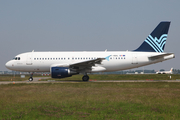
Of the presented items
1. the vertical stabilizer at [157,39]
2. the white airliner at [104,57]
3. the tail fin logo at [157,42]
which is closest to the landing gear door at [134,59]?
the white airliner at [104,57]

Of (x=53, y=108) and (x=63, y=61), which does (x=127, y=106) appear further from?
(x=63, y=61)

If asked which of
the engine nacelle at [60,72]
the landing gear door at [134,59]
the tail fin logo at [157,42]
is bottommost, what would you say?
the engine nacelle at [60,72]

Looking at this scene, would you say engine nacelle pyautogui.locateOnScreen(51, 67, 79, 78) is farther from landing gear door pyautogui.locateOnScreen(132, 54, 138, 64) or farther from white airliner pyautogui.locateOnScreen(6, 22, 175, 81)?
landing gear door pyautogui.locateOnScreen(132, 54, 138, 64)

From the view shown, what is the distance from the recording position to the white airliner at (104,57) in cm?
2549

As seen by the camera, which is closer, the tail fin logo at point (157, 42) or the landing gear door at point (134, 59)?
the landing gear door at point (134, 59)

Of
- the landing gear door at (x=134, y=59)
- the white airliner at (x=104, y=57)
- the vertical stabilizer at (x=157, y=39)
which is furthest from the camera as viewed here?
the vertical stabilizer at (x=157, y=39)

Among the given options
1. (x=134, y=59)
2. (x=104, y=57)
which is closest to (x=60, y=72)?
(x=104, y=57)

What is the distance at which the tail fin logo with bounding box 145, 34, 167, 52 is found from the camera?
2651cm

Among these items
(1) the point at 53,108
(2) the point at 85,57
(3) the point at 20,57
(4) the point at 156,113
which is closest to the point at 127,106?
(4) the point at 156,113

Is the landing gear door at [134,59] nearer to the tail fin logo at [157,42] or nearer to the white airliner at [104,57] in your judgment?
the white airliner at [104,57]

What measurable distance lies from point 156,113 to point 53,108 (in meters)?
4.15

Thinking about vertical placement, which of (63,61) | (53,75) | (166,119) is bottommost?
(166,119)

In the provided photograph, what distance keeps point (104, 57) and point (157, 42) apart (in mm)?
7436

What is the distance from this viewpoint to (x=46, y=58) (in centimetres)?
2608
